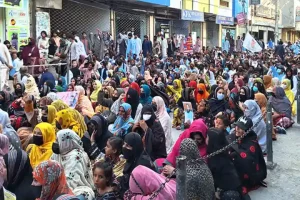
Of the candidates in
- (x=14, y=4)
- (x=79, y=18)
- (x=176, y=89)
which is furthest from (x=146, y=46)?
(x=176, y=89)

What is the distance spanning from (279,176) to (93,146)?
2.57m

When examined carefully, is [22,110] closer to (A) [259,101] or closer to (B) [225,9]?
(A) [259,101]

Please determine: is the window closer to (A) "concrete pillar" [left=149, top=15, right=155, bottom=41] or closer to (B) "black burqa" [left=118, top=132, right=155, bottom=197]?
(A) "concrete pillar" [left=149, top=15, right=155, bottom=41]

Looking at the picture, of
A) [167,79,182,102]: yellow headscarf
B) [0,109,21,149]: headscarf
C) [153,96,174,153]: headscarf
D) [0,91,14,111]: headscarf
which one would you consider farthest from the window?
[0,109,21,149]: headscarf

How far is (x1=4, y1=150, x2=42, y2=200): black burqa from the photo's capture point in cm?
406

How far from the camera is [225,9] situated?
105 feet

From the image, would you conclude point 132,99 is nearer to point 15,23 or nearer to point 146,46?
point 15,23

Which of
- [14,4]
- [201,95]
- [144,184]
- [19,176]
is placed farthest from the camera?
[14,4]

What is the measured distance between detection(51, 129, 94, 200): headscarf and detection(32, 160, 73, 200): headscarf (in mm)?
757

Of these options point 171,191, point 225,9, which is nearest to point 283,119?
point 171,191

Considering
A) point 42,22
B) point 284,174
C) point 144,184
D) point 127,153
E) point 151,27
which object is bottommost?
point 284,174

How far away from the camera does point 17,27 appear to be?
13.5 m

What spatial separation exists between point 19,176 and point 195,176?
5.07 feet

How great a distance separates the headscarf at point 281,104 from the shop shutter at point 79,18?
8.55m
